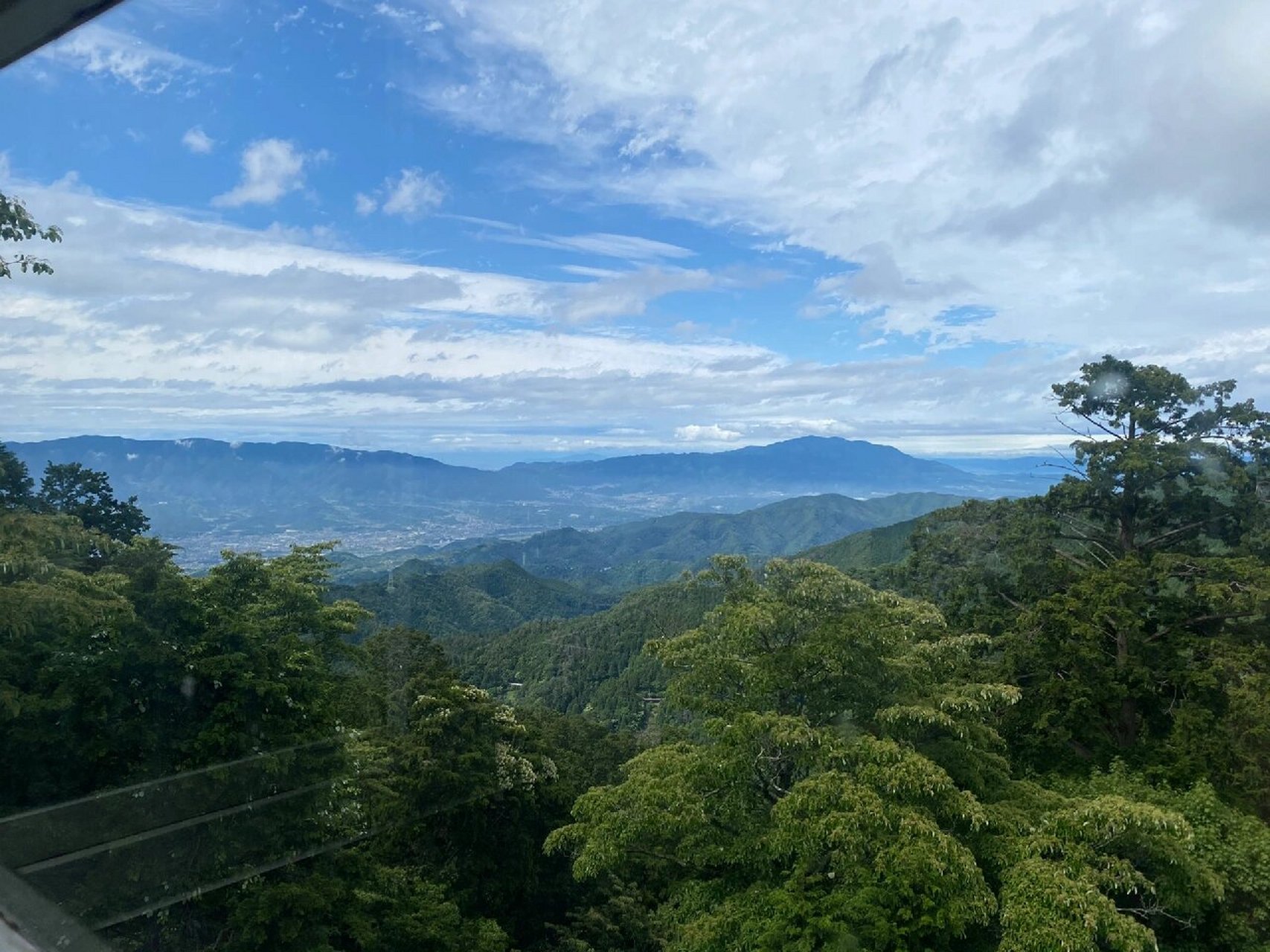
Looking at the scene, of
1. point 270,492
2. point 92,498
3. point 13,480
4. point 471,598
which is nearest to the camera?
point 13,480

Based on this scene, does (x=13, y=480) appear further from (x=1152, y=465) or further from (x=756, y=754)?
(x=1152, y=465)

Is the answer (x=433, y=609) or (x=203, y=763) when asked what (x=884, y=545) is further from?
(x=203, y=763)

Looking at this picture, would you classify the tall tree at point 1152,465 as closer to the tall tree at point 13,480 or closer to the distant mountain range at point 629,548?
the tall tree at point 13,480

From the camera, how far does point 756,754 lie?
5.59m

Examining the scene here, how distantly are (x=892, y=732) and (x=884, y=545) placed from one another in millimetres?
81684

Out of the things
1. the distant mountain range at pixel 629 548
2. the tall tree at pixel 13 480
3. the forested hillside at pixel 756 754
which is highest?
the tall tree at pixel 13 480

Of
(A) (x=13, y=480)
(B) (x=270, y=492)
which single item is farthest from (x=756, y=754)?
(B) (x=270, y=492)

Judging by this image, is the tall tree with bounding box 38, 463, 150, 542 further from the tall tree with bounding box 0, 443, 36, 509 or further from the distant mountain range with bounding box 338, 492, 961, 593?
the distant mountain range with bounding box 338, 492, 961, 593

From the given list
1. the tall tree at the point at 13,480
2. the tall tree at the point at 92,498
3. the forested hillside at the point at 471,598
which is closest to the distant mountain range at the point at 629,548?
the forested hillside at the point at 471,598

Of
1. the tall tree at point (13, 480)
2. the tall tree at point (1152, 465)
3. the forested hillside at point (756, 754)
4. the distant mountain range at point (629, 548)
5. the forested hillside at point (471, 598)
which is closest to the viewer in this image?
the forested hillside at point (756, 754)

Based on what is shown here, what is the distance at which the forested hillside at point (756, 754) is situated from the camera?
420 cm

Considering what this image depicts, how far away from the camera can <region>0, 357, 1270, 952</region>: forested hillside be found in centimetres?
420

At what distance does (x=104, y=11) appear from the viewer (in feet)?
3.69

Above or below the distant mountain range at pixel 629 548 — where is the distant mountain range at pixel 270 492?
above
